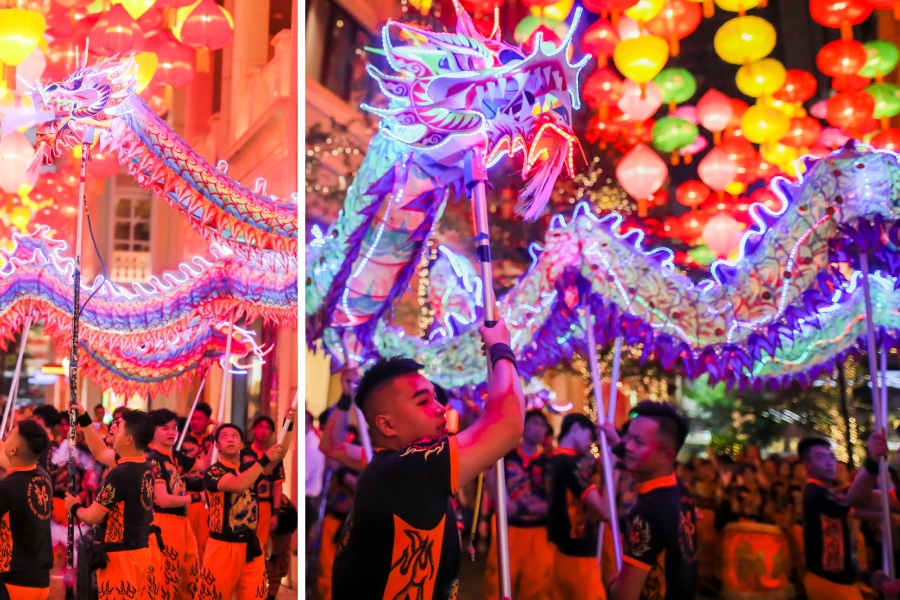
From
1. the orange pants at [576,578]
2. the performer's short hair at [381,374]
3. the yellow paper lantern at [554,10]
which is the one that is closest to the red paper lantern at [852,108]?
the yellow paper lantern at [554,10]

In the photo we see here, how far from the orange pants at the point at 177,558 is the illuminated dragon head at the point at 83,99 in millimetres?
1295

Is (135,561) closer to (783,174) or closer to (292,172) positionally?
(292,172)

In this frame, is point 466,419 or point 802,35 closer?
point 466,419

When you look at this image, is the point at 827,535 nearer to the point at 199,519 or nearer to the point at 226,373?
the point at 226,373

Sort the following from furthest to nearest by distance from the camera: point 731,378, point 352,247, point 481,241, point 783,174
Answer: point 783,174 < point 731,378 < point 352,247 < point 481,241

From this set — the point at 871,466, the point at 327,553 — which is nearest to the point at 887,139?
the point at 871,466

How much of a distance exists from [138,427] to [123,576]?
1.49 ft

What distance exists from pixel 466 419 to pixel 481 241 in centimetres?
87

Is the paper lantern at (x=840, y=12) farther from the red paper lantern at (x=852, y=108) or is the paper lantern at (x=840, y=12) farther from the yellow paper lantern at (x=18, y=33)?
the yellow paper lantern at (x=18, y=33)

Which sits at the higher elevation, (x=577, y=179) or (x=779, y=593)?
(x=577, y=179)

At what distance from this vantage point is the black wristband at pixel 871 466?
2947mm

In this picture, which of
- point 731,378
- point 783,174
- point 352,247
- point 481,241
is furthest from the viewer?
point 783,174

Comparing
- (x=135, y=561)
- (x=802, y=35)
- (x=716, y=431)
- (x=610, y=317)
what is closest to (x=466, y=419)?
(x=610, y=317)

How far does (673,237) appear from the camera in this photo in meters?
3.17
